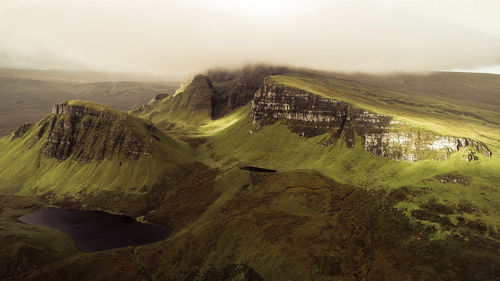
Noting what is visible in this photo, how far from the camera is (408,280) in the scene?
368 feet

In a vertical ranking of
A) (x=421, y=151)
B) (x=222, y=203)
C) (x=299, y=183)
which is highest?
(x=421, y=151)

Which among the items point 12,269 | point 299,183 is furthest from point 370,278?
point 12,269

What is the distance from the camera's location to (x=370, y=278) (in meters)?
117

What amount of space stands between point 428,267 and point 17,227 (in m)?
247

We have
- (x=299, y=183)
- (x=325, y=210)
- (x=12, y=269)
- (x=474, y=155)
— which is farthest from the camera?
(x=299, y=183)

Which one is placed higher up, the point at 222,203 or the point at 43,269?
the point at 222,203

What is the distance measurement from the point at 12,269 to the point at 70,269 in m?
28.6

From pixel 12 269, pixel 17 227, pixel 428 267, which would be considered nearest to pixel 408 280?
pixel 428 267

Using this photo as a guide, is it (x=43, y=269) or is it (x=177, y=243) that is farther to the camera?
(x=177, y=243)

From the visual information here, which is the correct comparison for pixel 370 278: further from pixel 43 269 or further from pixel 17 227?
pixel 17 227

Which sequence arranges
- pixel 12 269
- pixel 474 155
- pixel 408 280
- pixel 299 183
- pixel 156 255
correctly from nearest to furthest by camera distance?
pixel 408 280, pixel 12 269, pixel 156 255, pixel 474 155, pixel 299 183

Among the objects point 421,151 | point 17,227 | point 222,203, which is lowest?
point 17,227

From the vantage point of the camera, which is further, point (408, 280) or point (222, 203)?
point (222, 203)

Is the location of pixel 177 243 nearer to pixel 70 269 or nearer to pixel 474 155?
pixel 70 269
